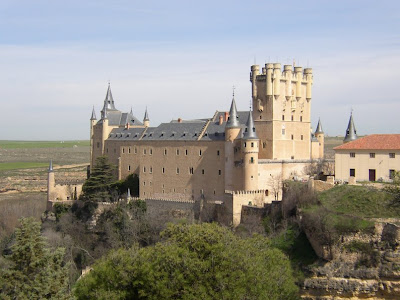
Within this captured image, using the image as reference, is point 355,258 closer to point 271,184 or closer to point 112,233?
point 271,184

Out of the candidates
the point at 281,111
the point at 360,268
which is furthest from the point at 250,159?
the point at 360,268

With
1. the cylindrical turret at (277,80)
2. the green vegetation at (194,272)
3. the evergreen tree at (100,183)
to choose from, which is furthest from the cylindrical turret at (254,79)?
the green vegetation at (194,272)

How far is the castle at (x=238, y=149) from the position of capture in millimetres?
51094

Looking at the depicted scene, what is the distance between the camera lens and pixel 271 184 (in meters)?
51.9

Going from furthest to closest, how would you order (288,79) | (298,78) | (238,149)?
(298,78), (288,79), (238,149)

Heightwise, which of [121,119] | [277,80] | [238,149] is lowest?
[238,149]

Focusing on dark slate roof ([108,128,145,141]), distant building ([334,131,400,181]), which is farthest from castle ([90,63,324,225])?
distant building ([334,131,400,181])

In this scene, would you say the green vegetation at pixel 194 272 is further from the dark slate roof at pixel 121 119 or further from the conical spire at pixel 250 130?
the dark slate roof at pixel 121 119

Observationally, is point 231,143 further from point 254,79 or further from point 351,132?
point 351,132

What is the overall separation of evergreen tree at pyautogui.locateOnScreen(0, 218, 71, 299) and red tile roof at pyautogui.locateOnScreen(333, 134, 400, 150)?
83.5 feet

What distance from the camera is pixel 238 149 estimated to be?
51.9m

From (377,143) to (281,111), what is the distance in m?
9.05

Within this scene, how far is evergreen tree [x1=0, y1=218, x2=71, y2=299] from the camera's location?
30672 millimetres

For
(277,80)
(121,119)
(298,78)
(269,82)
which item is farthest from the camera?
(121,119)
